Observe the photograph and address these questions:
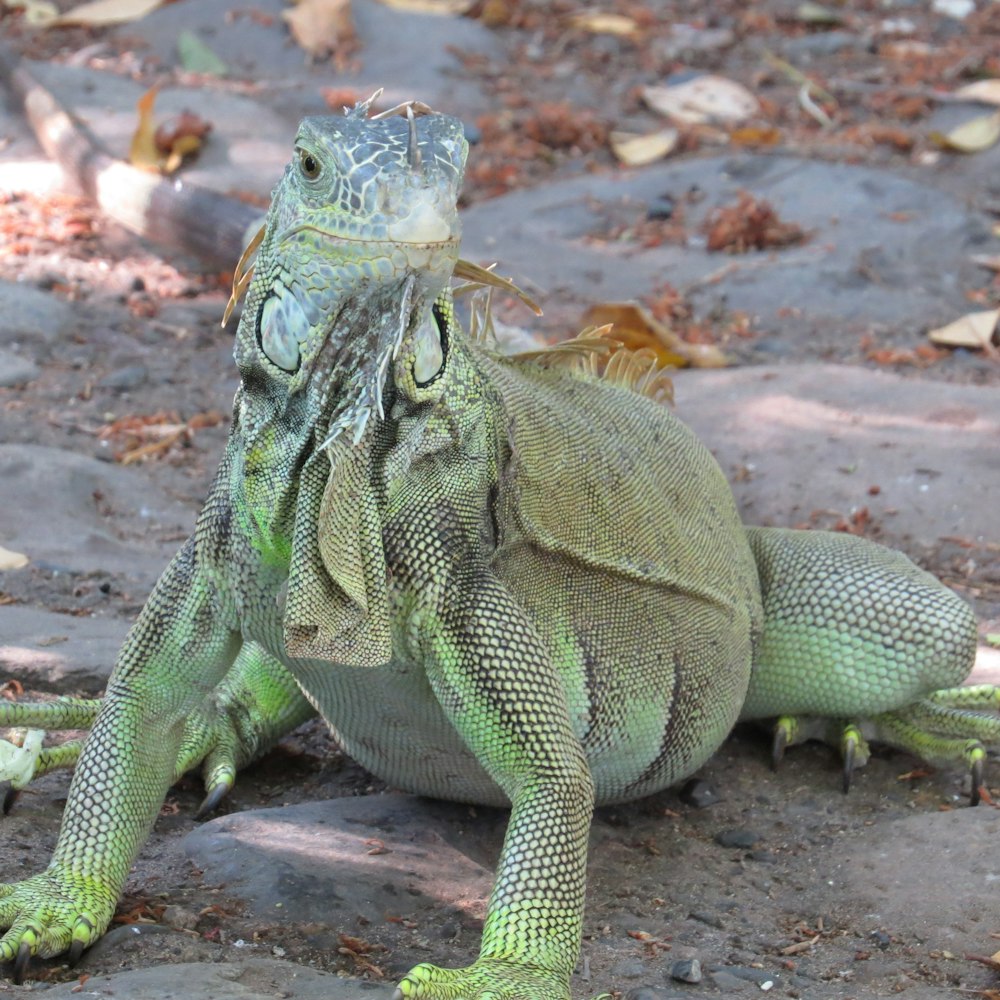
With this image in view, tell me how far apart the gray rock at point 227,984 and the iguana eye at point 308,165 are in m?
1.67

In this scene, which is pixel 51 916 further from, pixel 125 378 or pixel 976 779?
pixel 125 378

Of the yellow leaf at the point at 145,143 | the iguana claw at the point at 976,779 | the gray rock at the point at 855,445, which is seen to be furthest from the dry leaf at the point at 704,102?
the iguana claw at the point at 976,779

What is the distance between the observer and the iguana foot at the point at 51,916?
3.37 meters

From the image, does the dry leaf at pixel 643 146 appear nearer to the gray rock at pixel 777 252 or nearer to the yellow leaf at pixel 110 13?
the gray rock at pixel 777 252

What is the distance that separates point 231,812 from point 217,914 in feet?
2.62

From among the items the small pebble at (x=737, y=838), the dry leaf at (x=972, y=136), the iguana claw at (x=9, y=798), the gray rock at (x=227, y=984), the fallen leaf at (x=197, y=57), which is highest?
the gray rock at (x=227, y=984)

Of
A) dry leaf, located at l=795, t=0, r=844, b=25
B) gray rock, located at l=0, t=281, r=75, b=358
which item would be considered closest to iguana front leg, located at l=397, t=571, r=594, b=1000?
gray rock, located at l=0, t=281, r=75, b=358

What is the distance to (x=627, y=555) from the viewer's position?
420 centimetres

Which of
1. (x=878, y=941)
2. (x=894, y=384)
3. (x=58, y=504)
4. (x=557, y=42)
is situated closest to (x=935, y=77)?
(x=557, y=42)

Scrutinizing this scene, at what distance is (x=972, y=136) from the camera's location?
11.4 m

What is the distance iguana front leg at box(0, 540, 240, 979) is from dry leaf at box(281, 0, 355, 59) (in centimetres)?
1029

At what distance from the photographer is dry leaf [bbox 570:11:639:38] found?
14133 mm

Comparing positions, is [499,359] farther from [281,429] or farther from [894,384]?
[894,384]

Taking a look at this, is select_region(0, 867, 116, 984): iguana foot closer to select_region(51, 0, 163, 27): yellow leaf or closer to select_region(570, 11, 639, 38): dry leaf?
select_region(51, 0, 163, 27): yellow leaf
